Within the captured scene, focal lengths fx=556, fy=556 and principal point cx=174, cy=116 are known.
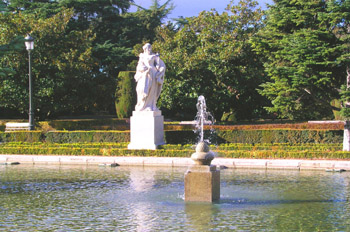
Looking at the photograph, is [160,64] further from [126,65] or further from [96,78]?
[126,65]

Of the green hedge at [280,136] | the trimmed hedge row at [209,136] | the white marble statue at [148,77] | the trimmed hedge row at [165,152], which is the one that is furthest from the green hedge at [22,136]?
the green hedge at [280,136]

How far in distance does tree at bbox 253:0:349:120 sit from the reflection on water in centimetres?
520

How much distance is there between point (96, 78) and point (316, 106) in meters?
13.7

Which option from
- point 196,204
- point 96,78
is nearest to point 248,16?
point 96,78

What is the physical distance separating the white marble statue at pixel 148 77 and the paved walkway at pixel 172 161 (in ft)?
9.12

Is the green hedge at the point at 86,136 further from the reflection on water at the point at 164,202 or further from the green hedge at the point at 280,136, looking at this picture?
the reflection on water at the point at 164,202

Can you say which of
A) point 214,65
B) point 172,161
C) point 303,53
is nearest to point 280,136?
point 303,53

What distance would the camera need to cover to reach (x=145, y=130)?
66.2 feet

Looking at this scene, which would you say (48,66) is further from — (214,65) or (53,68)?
(214,65)

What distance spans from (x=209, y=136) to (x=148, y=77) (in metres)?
4.28

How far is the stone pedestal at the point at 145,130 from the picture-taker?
66.0 feet

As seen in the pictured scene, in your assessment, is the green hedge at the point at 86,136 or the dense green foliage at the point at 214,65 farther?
the green hedge at the point at 86,136

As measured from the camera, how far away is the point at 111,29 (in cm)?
4603

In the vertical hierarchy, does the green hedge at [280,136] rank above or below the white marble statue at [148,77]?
below
